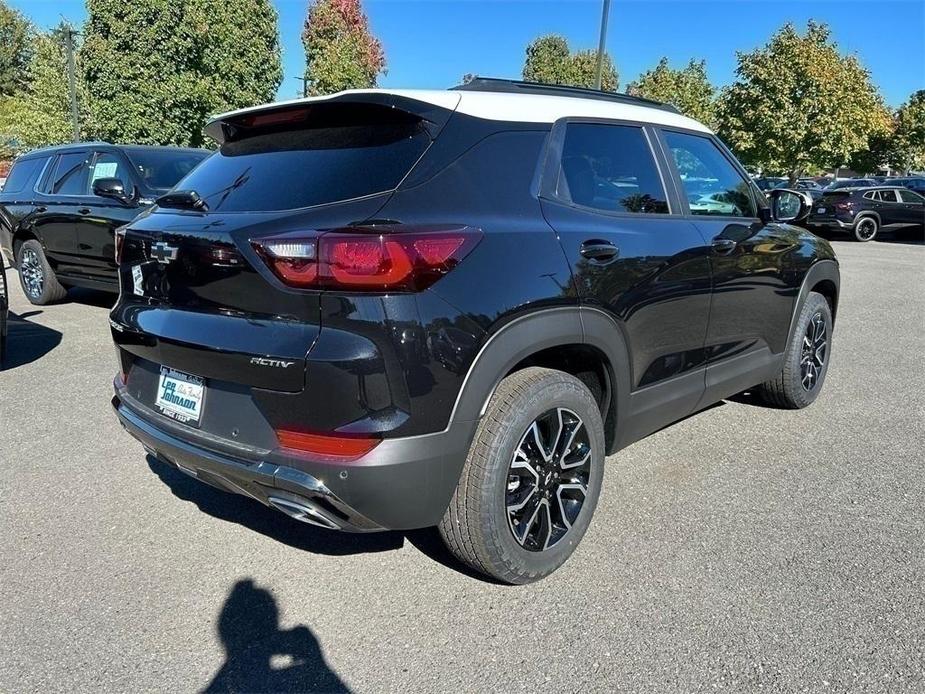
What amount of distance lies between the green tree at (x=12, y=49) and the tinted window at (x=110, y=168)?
50609 mm

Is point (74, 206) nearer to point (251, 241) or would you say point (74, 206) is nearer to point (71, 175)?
point (71, 175)

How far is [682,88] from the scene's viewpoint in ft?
127

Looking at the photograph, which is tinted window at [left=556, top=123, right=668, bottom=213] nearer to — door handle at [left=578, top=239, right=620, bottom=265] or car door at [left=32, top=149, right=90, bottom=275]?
door handle at [left=578, top=239, right=620, bottom=265]

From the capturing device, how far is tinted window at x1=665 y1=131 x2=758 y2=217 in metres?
→ 3.54

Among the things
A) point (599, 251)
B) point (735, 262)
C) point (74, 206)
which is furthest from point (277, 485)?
point (74, 206)

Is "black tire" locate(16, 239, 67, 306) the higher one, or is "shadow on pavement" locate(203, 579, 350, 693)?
"black tire" locate(16, 239, 67, 306)

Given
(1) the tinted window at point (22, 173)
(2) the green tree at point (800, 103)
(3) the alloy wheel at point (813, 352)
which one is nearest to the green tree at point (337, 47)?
(2) the green tree at point (800, 103)

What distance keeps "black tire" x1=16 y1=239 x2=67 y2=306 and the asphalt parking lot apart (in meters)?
4.51

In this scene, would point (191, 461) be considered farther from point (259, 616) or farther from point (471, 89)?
point (471, 89)

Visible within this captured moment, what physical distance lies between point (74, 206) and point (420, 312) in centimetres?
688

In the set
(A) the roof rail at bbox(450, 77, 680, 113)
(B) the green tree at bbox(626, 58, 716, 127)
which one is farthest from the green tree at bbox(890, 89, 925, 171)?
(A) the roof rail at bbox(450, 77, 680, 113)

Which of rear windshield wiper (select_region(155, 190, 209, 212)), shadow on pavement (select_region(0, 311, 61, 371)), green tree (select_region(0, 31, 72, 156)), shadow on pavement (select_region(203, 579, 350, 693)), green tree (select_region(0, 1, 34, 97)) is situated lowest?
shadow on pavement (select_region(203, 579, 350, 693))

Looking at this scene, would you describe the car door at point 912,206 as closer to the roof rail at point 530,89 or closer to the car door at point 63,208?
the roof rail at point 530,89

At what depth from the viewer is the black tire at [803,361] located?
175 inches
